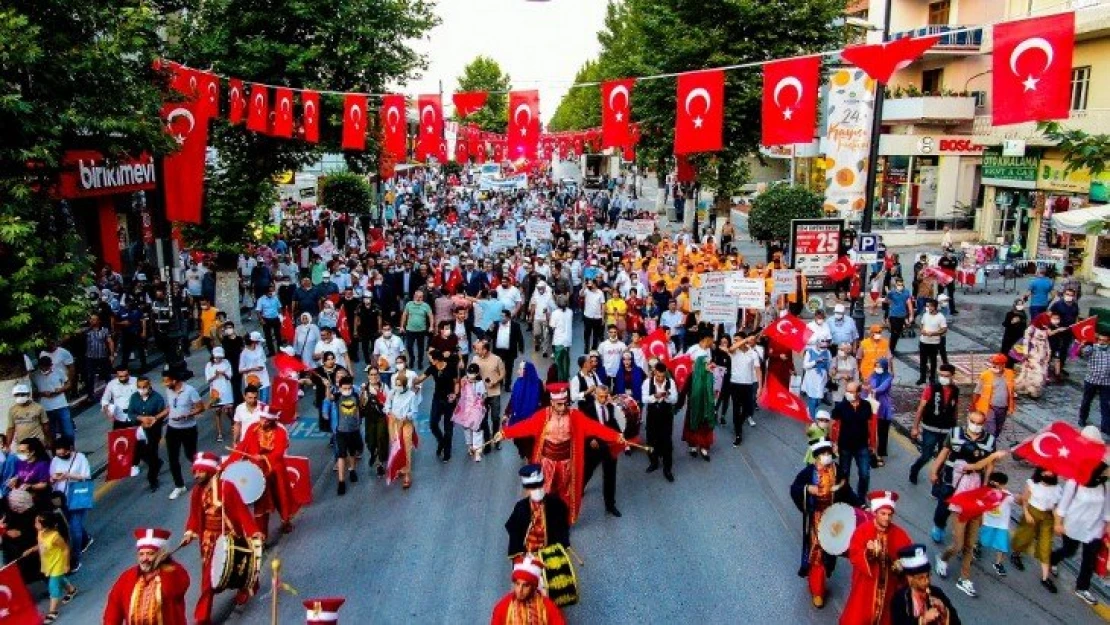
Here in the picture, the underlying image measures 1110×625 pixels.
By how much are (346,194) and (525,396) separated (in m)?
25.1

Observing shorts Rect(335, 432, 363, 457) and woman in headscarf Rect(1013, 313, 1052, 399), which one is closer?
shorts Rect(335, 432, 363, 457)

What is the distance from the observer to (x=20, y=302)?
1010cm

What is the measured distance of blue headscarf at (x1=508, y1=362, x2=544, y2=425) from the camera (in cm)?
1099

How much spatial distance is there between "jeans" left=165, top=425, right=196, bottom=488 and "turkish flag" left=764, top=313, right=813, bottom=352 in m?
8.07

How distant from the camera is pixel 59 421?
38.1 feet

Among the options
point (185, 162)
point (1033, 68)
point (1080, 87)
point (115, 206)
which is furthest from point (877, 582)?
point (1080, 87)

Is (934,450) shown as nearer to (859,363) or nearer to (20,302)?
(859,363)

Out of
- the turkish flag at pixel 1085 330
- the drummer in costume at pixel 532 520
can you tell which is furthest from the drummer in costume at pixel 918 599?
the turkish flag at pixel 1085 330

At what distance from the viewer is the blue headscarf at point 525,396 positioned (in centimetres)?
1099

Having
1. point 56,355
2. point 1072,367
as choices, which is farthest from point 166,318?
point 1072,367

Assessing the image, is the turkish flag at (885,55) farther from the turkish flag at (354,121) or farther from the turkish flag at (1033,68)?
the turkish flag at (354,121)

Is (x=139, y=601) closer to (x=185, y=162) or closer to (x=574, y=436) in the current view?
(x=574, y=436)

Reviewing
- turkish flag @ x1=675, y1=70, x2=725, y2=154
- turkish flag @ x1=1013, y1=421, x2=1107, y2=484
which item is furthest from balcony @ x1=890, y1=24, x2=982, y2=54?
turkish flag @ x1=1013, y1=421, x2=1107, y2=484

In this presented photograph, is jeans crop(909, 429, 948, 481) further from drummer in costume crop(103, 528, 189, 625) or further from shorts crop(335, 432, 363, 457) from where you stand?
drummer in costume crop(103, 528, 189, 625)
